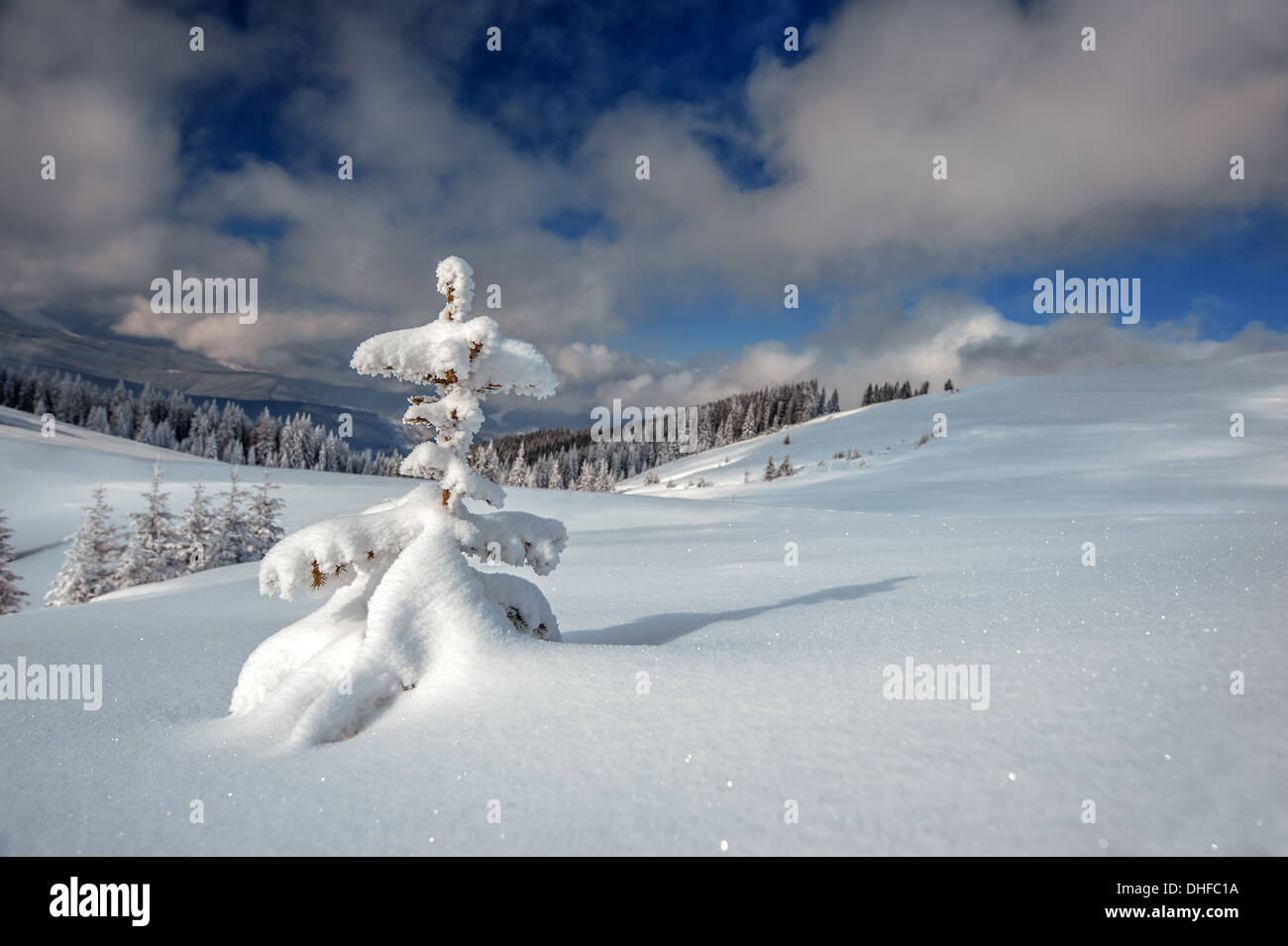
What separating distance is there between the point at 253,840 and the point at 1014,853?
309cm

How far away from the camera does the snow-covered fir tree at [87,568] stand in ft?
70.0

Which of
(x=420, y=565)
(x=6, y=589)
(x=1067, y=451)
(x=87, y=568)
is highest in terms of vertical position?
(x=1067, y=451)

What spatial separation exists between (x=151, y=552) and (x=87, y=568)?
85.2 inches

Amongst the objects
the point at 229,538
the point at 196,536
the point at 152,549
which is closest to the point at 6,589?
the point at 152,549

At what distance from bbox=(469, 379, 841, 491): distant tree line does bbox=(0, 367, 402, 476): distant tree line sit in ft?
98.0

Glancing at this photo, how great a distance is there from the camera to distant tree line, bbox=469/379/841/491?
4466 inches

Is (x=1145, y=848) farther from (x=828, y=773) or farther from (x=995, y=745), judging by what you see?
(x=828, y=773)

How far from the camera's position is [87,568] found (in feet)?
71.0

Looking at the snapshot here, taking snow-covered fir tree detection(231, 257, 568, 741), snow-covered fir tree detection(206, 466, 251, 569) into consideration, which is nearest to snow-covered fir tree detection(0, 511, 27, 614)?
snow-covered fir tree detection(206, 466, 251, 569)

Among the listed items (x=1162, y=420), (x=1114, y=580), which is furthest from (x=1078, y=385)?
(x=1114, y=580)

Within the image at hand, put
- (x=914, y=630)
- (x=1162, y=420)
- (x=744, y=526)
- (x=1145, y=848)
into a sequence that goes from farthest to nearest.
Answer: (x=1162, y=420)
(x=744, y=526)
(x=914, y=630)
(x=1145, y=848)

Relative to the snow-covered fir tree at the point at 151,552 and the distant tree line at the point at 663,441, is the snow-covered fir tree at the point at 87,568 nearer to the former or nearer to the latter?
the snow-covered fir tree at the point at 151,552

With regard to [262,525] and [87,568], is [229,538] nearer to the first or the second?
[262,525]
